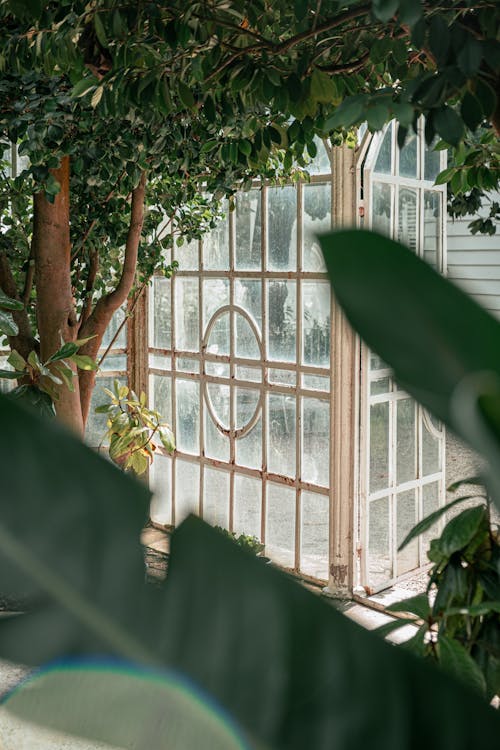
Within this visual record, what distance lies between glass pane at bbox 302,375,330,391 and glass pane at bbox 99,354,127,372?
145 centimetres

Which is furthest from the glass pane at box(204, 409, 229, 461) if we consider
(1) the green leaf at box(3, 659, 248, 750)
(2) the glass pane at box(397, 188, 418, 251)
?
(1) the green leaf at box(3, 659, 248, 750)

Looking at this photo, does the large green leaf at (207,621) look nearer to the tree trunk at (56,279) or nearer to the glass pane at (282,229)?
the tree trunk at (56,279)

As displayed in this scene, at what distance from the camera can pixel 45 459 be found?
0.29 ft

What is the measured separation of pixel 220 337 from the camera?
15.2 ft

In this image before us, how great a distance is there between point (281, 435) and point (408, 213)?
4.32 ft

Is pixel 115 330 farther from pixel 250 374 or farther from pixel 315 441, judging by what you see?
pixel 315 441

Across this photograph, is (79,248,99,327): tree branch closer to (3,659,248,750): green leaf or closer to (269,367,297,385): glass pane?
(269,367,297,385): glass pane

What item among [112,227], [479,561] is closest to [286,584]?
[479,561]

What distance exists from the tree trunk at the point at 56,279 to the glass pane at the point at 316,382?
143 cm

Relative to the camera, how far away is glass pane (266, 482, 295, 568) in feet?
14.3

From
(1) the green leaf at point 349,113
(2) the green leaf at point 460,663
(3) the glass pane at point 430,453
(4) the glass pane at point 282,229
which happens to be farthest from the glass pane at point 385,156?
(2) the green leaf at point 460,663

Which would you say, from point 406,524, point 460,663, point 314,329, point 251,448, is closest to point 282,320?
point 314,329

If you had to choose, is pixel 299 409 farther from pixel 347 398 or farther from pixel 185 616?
pixel 185 616

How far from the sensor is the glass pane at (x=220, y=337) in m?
4.60
